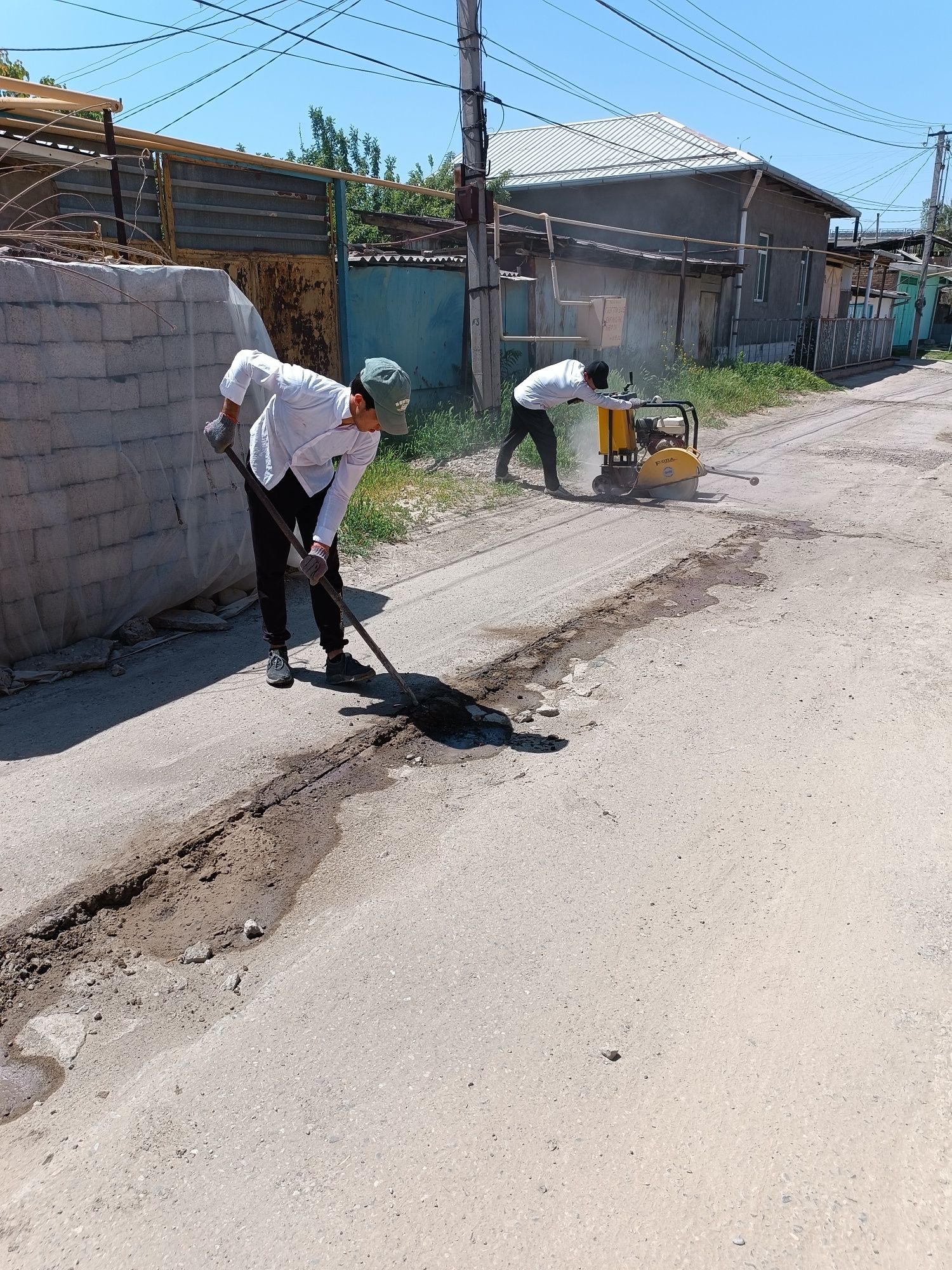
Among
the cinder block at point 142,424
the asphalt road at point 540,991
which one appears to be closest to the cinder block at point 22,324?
the cinder block at point 142,424

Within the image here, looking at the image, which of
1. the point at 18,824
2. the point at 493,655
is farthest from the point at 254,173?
the point at 18,824

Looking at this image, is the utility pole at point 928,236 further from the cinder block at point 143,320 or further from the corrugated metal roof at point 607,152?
the cinder block at point 143,320

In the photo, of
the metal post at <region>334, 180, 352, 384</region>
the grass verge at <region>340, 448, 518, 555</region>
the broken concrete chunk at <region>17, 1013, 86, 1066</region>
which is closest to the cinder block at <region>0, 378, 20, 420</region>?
the grass verge at <region>340, 448, 518, 555</region>

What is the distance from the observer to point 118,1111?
230 cm

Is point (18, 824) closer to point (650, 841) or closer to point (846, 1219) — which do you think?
point (650, 841)

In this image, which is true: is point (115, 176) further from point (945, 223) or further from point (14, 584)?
point (945, 223)

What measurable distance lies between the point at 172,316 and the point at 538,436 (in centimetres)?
474

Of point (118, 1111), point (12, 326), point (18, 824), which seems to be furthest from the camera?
point (12, 326)

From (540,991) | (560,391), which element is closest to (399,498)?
(560,391)

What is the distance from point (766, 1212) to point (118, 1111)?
4.99 feet

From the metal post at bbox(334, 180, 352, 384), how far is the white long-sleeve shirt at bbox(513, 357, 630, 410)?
80.9 inches

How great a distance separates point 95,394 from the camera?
4.99 metres

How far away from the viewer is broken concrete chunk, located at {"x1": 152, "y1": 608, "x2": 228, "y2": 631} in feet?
18.0

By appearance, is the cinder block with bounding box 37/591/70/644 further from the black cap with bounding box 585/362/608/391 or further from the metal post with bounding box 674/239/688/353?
the metal post with bounding box 674/239/688/353
